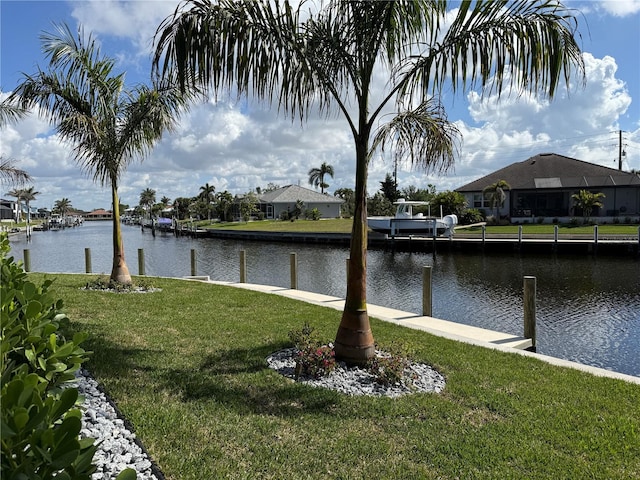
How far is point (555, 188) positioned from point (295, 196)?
1499 inches

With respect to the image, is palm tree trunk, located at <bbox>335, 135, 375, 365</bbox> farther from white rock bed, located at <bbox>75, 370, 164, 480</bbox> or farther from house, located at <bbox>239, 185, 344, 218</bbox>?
house, located at <bbox>239, 185, 344, 218</bbox>

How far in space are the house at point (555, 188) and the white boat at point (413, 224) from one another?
12.2 m

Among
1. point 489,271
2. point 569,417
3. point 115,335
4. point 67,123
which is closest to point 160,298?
point 115,335

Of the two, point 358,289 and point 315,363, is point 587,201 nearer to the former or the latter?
point 358,289

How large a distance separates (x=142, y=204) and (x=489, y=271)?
132 metres

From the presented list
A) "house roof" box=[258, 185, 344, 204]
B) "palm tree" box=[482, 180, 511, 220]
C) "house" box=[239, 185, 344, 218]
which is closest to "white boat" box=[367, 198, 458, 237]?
"palm tree" box=[482, 180, 511, 220]

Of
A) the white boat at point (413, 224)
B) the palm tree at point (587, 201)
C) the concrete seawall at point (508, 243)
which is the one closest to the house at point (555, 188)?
the palm tree at point (587, 201)

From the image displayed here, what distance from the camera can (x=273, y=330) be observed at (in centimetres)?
768

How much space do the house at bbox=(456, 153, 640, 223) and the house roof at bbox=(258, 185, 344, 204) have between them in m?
25.8

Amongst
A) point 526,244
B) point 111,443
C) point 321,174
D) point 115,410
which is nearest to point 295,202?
point 321,174

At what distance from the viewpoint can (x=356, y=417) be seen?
443 cm

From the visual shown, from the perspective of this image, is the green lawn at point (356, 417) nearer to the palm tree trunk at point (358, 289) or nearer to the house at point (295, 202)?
the palm tree trunk at point (358, 289)

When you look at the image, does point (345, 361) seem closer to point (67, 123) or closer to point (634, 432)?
point (634, 432)

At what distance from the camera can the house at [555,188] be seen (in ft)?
130
